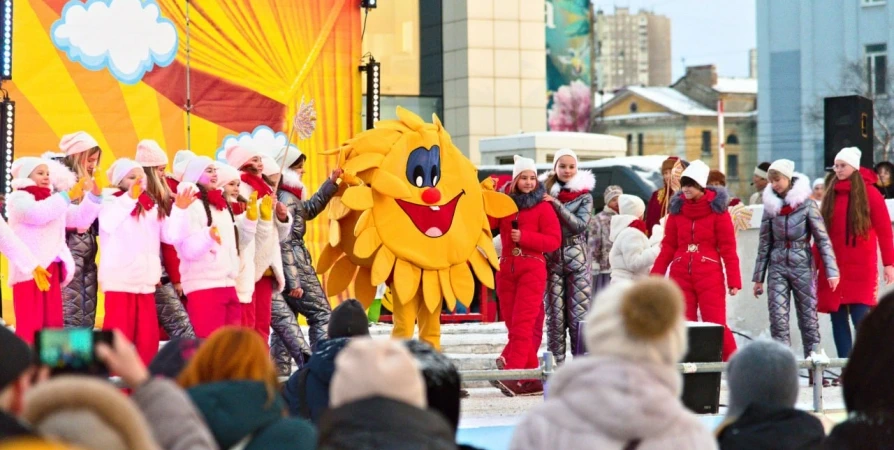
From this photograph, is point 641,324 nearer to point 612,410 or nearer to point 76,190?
point 612,410

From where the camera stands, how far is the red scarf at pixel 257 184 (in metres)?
10.3

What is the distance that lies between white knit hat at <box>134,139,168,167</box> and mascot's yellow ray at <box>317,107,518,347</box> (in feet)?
3.82

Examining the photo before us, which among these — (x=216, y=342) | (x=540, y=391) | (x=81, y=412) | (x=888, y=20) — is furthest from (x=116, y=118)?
(x=888, y=20)

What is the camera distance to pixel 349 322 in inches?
251

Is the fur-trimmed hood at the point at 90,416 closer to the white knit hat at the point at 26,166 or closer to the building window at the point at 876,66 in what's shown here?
the white knit hat at the point at 26,166

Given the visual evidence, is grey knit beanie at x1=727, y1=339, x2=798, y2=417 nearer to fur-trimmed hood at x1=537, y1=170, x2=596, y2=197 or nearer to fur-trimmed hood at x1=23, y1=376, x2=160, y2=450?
fur-trimmed hood at x1=23, y1=376, x2=160, y2=450

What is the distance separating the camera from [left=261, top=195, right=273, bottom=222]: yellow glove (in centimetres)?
978

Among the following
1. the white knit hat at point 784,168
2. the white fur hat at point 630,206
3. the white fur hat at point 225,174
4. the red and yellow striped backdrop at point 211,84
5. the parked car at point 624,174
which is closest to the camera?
the white fur hat at point 225,174

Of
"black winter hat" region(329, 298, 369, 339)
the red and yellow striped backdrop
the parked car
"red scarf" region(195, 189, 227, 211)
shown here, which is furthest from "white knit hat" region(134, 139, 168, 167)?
the parked car

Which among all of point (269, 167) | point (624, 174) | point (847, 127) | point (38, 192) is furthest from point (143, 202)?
point (624, 174)

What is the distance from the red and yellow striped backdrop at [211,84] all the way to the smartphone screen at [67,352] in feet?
31.2

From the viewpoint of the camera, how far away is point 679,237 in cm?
1103

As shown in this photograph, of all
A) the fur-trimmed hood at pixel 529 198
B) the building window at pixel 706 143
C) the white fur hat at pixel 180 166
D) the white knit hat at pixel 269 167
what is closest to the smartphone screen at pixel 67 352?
the white fur hat at pixel 180 166

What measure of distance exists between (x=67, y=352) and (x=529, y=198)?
7115mm
